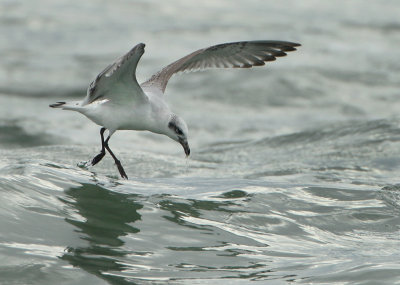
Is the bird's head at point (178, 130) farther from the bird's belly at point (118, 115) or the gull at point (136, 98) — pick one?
the bird's belly at point (118, 115)

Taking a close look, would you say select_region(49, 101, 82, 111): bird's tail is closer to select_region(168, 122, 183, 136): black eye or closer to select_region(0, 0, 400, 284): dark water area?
select_region(0, 0, 400, 284): dark water area

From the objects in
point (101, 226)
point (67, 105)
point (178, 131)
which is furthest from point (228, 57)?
point (101, 226)

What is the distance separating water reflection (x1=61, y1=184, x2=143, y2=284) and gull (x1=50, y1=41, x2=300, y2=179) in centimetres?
83

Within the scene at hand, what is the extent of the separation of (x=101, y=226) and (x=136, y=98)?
1845mm

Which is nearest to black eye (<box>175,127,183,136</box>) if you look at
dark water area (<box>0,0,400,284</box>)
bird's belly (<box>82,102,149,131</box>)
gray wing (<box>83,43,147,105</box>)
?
bird's belly (<box>82,102,149,131</box>)

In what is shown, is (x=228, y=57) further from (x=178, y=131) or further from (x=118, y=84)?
(x=118, y=84)

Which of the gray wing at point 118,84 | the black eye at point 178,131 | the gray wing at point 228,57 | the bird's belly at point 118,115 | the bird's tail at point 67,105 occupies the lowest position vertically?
the black eye at point 178,131

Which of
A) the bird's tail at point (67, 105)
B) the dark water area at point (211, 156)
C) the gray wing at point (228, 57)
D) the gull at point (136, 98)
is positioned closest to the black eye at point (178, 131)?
the gull at point (136, 98)

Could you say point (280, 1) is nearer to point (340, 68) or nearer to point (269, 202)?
point (340, 68)

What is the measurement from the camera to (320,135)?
13062mm

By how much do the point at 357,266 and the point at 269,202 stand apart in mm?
1831

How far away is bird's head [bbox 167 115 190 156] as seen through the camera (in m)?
8.31

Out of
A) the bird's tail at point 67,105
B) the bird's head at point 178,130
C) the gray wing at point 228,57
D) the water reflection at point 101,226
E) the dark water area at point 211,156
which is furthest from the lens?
the gray wing at point 228,57

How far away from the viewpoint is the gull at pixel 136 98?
8.01 meters
